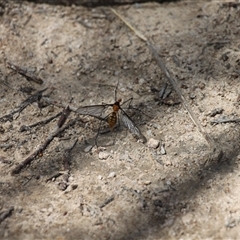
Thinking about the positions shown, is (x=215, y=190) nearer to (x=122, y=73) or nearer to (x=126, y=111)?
(x=126, y=111)

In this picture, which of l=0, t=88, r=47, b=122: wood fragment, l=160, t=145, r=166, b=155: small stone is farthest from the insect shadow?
l=0, t=88, r=47, b=122: wood fragment

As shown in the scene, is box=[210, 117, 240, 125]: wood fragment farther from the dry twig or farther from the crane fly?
the dry twig

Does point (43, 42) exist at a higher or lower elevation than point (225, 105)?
higher

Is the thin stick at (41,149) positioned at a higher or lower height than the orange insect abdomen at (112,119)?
higher

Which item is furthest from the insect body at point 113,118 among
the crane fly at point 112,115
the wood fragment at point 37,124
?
the wood fragment at point 37,124

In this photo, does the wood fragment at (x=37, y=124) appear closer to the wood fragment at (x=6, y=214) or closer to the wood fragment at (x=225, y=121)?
the wood fragment at (x=6, y=214)

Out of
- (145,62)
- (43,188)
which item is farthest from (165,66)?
(43,188)

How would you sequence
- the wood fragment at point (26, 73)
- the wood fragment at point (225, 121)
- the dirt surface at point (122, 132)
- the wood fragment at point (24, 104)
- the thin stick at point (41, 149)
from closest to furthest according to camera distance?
the dirt surface at point (122, 132) < the thin stick at point (41, 149) < the wood fragment at point (225, 121) < the wood fragment at point (24, 104) < the wood fragment at point (26, 73)
